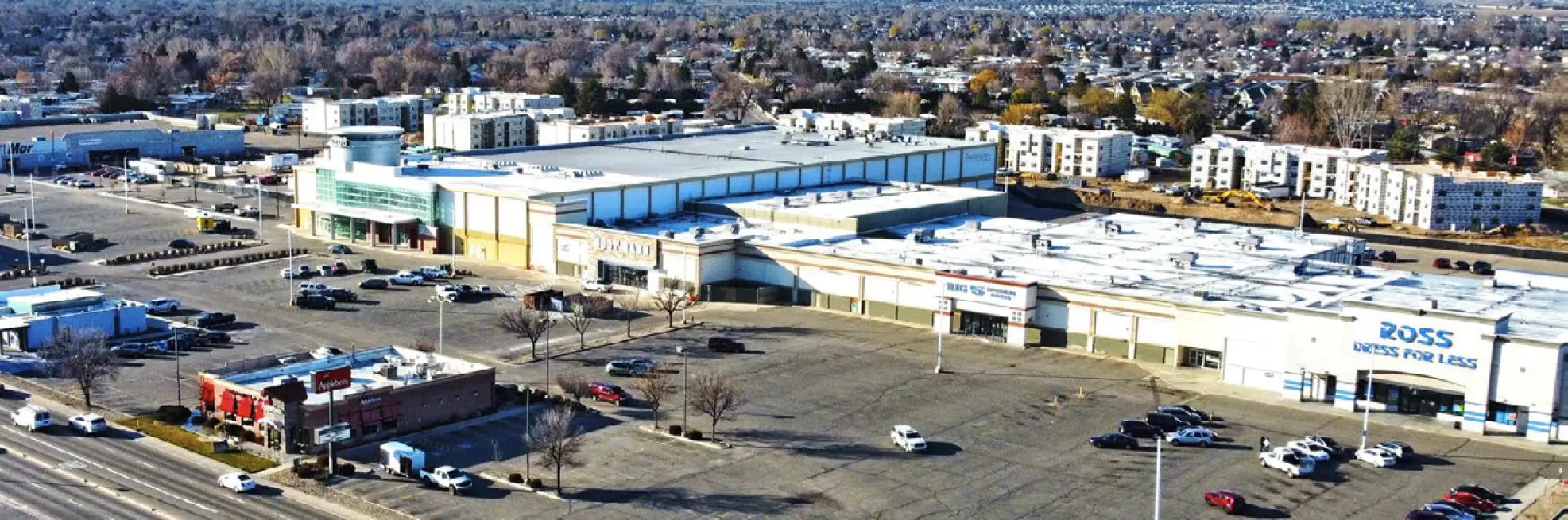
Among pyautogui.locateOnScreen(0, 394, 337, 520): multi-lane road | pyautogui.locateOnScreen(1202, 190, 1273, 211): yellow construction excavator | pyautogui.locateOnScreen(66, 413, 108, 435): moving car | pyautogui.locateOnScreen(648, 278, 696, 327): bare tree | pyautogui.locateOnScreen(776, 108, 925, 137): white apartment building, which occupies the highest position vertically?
pyautogui.locateOnScreen(776, 108, 925, 137): white apartment building

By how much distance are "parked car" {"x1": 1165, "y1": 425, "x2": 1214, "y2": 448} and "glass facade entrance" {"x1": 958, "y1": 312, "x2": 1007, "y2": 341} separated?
305 inches

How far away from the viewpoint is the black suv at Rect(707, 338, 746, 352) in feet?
104

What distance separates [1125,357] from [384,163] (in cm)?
2498

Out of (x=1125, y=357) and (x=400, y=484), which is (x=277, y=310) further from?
(x=1125, y=357)

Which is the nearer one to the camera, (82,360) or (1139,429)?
(1139,429)

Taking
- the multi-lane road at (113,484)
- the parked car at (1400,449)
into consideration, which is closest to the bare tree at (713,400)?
the multi-lane road at (113,484)

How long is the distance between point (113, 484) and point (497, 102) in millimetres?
54600

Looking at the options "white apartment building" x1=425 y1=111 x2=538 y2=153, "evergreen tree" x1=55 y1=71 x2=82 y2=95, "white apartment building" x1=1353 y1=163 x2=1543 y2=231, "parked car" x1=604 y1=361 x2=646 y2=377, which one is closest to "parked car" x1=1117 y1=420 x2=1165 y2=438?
"parked car" x1=604 y1=361 x2=646 y2=377

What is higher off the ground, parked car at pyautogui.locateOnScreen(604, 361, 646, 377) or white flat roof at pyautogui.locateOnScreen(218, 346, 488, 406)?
white flat roof at pyautogui.locateOnScreen(218, 346, 488, 406)

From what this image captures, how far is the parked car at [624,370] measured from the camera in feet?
96.8

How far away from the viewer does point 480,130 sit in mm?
65562

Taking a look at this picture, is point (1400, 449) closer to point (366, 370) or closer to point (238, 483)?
point (366, 370)

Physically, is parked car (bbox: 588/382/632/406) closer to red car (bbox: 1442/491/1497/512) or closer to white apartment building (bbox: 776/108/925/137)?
red car (bbox: 1442/491/1497/512)

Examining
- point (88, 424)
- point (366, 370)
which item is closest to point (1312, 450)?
point (366, 370)
